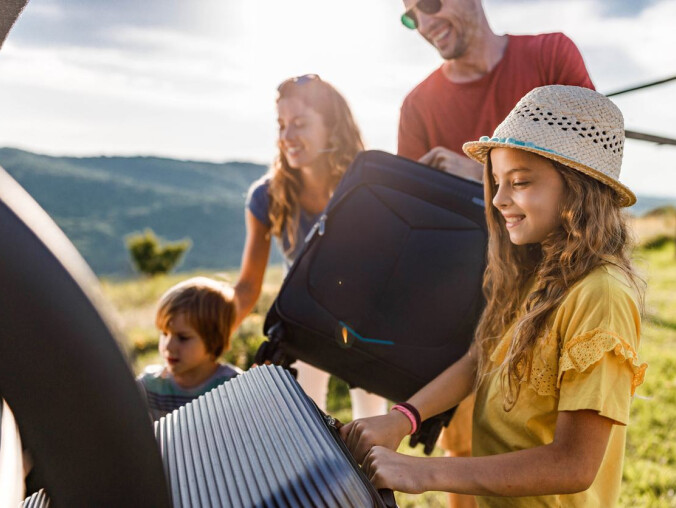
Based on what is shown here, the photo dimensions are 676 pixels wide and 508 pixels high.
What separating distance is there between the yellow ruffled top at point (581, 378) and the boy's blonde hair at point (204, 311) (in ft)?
4.54

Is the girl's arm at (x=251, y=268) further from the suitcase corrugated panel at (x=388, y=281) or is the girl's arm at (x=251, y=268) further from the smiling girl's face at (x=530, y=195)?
the smiling girl's face at (x=530, y=195)

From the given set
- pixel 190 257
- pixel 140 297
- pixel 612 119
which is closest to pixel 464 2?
pixel 612 119

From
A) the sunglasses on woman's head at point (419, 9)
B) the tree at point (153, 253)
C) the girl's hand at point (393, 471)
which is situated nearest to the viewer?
the girl's hand at point (393, 471)

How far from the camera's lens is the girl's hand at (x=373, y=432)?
3.62 ft

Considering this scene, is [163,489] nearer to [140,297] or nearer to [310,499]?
[310,499]

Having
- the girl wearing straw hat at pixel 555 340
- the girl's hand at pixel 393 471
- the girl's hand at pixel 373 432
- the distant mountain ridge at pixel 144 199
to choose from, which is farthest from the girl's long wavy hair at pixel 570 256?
the distant mountain ridge at pixel 144 199

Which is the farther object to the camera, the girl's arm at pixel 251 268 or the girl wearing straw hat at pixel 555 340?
the girl's arm at pixel 251 268

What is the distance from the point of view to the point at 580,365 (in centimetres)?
110

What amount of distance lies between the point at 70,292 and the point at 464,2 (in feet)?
6.13

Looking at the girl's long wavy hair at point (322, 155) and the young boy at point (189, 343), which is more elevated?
the girl's long wavy hair at point (322, 155)

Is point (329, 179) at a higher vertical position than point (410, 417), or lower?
higher

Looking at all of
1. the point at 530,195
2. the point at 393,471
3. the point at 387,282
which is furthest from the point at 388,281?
the point at 393,471

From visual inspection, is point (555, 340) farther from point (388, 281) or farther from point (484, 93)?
Answer: point (484, 93)

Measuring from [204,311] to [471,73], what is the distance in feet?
4.50
